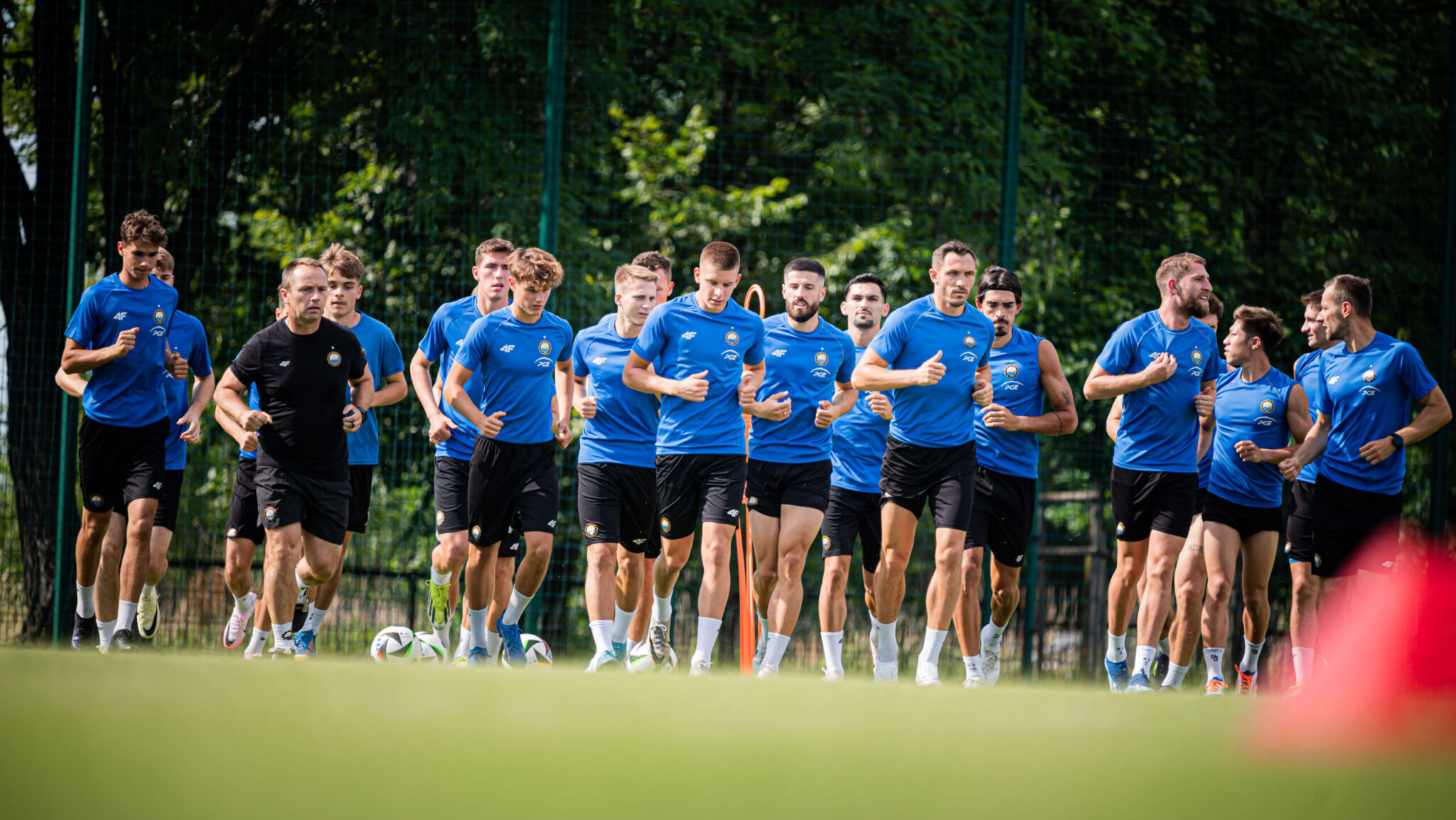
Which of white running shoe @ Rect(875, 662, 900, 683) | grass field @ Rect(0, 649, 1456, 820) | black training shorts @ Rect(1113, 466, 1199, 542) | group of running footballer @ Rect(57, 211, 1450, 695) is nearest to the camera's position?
grass field @ Rect(0, 649, 1456, 820)

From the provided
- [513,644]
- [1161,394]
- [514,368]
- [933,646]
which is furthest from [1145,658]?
[514,368]

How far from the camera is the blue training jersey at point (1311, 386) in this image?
26.8 ft

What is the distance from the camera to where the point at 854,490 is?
777cm

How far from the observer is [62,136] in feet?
35.0

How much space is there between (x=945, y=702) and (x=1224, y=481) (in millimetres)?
4773

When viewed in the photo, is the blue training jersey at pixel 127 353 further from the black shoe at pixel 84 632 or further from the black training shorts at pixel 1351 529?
the black training shorts at pixel 1351 529

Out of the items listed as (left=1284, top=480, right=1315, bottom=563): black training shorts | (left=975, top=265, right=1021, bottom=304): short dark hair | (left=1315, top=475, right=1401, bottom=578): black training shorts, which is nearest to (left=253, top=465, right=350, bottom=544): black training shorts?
(left=975, top=265, right=1021, bottom=304): short dark hair

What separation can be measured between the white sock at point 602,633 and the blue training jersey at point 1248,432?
3792mm

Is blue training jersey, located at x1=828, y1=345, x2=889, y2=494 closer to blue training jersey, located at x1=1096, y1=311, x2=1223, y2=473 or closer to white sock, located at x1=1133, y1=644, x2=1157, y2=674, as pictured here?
blue training jersey, located at x1=1096, y1=311, x2=1223, y2=473

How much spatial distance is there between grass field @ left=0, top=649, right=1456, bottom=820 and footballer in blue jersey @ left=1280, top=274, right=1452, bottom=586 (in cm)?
458

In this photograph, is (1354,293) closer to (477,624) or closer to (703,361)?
(703,361)

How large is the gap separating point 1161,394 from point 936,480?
1587 mm

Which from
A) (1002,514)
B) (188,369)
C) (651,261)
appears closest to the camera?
(1002,514)

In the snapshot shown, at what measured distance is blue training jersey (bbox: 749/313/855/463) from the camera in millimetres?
7348
